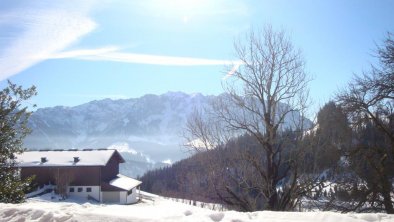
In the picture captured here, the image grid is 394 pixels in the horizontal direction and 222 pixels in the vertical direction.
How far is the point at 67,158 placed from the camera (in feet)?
192

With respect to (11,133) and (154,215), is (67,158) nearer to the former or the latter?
(11,133)

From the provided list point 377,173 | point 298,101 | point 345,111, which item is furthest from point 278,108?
point 377,173

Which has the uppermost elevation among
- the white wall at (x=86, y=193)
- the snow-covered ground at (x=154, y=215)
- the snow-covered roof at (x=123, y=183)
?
the snow-covered ground at (x=154, y=215)

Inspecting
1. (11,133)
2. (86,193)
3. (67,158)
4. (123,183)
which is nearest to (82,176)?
(86,193)

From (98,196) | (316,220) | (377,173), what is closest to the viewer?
(316,220)

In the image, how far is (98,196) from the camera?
2172 inches

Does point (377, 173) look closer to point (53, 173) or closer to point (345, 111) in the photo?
point (345, 111)

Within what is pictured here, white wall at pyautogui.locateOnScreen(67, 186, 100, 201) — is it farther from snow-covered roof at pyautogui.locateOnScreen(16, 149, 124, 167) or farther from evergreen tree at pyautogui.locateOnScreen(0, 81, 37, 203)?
evergreen tree at pyautogui.locateOnScreen(0, 81, 37, 203)

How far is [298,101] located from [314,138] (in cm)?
146

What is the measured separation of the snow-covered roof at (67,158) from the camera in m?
56.2

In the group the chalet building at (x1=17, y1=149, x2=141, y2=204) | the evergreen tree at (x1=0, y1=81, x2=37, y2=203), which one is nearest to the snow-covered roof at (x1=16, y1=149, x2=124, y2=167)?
the chalet building at (x1=17, y1=149, x2=141, y2=204)

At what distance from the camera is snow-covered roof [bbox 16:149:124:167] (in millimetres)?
56188

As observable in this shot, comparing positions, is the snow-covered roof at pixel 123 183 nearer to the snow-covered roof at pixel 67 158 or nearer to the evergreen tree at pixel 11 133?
the snow-covered roof at pixel 67 158

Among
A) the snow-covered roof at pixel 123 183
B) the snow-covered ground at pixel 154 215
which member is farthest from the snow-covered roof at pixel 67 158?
the snow-covered ground at pixel 154 215
